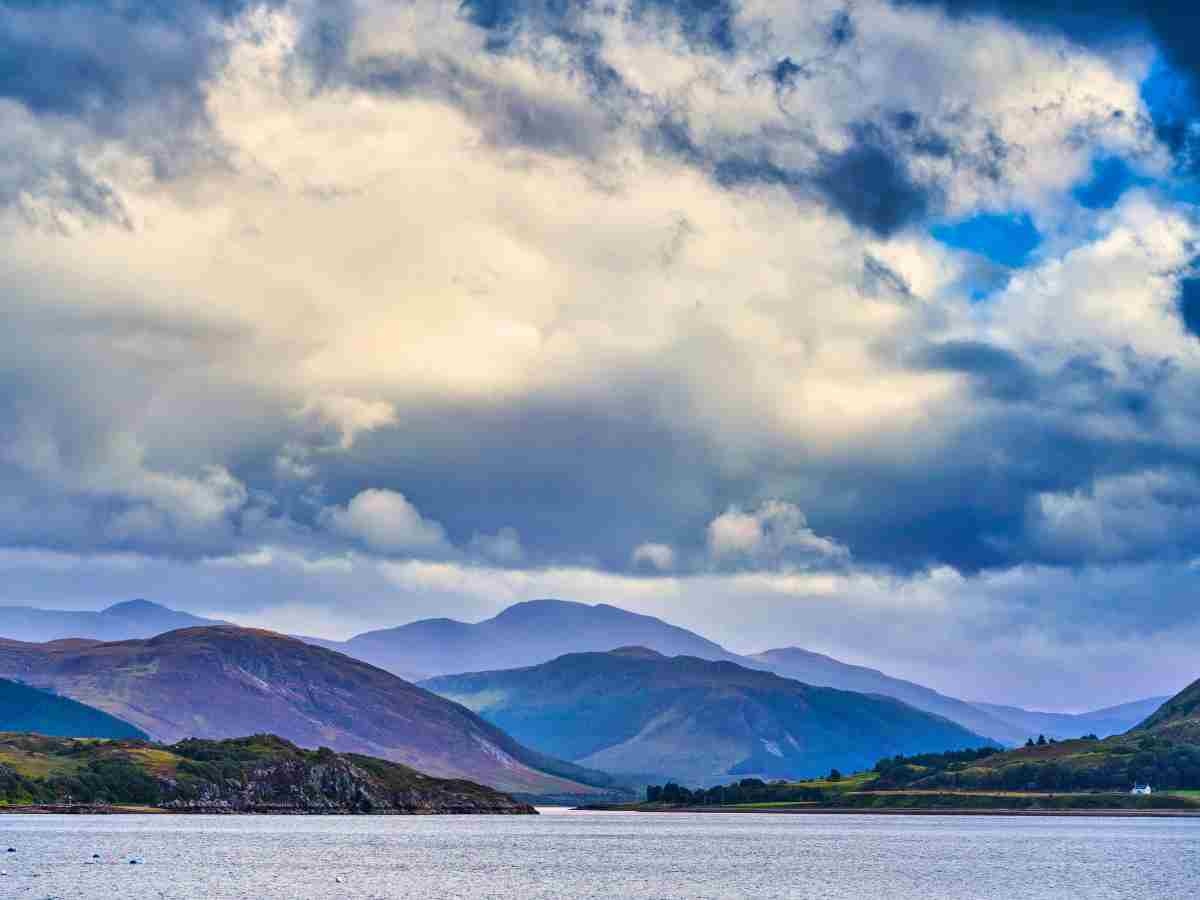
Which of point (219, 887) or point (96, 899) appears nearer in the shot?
point (96, 899)

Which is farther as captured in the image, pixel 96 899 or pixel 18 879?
pixel 18 879

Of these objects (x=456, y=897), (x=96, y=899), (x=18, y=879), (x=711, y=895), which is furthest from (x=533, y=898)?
(x=18, y=879)

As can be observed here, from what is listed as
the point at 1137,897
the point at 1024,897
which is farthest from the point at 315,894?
the point at 1137,897

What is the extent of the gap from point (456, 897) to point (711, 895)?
3100cm

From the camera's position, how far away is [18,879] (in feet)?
646

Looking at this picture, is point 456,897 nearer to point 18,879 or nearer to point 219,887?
point 219,887

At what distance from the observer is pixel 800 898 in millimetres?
196000

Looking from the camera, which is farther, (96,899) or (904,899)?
(904,899)

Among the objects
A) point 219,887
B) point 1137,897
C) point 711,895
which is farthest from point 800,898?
point 219,887

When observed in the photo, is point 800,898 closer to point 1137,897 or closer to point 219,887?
point 1137,897

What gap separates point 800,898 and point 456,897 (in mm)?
40963

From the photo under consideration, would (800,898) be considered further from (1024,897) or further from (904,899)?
(1024,897)

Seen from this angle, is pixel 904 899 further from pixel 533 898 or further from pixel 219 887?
pixel 219 887

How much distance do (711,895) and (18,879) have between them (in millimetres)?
83307
